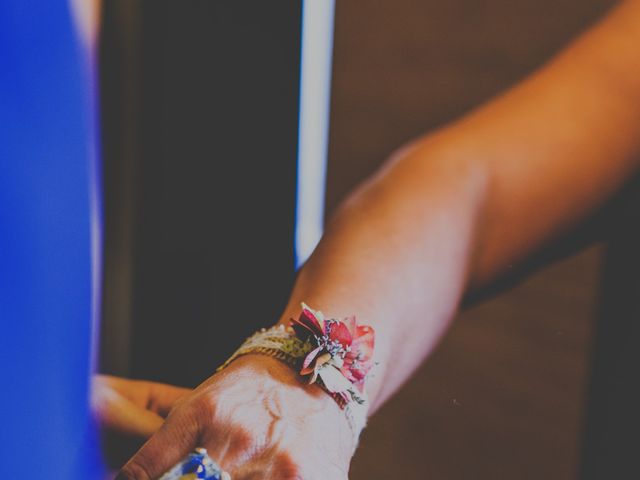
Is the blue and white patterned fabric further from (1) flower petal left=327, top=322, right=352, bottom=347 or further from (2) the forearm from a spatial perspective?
(2) the forearm

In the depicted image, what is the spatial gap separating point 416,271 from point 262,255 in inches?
9.4

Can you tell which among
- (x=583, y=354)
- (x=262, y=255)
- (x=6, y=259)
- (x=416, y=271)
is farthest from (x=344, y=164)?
(x=6, y=259)

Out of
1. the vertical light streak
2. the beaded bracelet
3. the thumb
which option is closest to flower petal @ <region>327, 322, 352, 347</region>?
the beaded bracelet

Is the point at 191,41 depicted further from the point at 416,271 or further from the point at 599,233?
the point at 599,233

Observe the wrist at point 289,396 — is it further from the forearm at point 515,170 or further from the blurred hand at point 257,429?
the forearm at point 515,170

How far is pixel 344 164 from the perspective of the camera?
1.53m

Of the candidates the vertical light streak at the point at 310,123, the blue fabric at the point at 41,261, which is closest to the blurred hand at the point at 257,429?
the blue fabric at the point at 41,261

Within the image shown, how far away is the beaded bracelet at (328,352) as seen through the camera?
1.65 ft

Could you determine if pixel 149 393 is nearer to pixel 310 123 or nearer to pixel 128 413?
pixel 128 413

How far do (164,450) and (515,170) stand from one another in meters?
0.48

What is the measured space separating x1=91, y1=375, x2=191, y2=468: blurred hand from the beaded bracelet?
0.06m

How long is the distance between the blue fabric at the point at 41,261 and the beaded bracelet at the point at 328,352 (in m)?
0.14

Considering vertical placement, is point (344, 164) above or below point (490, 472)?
above

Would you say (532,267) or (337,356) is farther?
(532,267)
